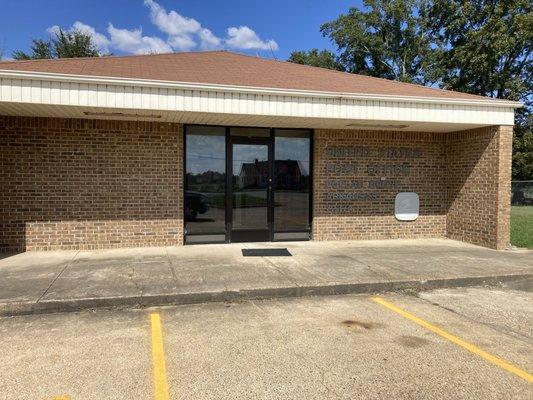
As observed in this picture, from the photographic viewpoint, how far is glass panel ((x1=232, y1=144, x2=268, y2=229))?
10273 mm

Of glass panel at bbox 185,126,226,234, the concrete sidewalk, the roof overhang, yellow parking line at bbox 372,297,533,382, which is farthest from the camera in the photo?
glass panel at bbox 185,126,226,234

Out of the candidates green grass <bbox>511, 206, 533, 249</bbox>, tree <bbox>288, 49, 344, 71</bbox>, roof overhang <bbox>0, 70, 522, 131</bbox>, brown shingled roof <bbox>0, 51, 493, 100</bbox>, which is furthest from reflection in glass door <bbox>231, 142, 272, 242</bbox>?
tree <bbox>288, 49, 344, 71</bbox>

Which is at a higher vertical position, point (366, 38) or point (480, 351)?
point (366, 38)

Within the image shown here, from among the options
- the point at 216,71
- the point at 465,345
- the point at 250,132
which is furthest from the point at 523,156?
the point at 465,345

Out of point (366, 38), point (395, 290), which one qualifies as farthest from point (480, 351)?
→ point (366, 38)

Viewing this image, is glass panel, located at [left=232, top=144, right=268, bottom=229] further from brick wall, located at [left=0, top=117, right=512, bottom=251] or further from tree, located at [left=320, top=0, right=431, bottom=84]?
tree, located at [left=320, top=0, right=431, bottom=84]

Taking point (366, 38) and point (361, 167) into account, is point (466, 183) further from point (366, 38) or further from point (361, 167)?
point (366, 38)

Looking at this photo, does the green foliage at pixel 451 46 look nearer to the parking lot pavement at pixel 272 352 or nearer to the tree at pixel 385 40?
the tree at pixel 385 40

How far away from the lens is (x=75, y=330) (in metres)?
5.01

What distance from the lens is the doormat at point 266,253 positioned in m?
8.84

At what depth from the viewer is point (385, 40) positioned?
40.2m

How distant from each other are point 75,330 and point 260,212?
19.6 feet

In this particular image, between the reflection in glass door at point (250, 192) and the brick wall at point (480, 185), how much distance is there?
485 cm

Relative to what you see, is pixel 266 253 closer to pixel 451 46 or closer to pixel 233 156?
pixel 233 156
